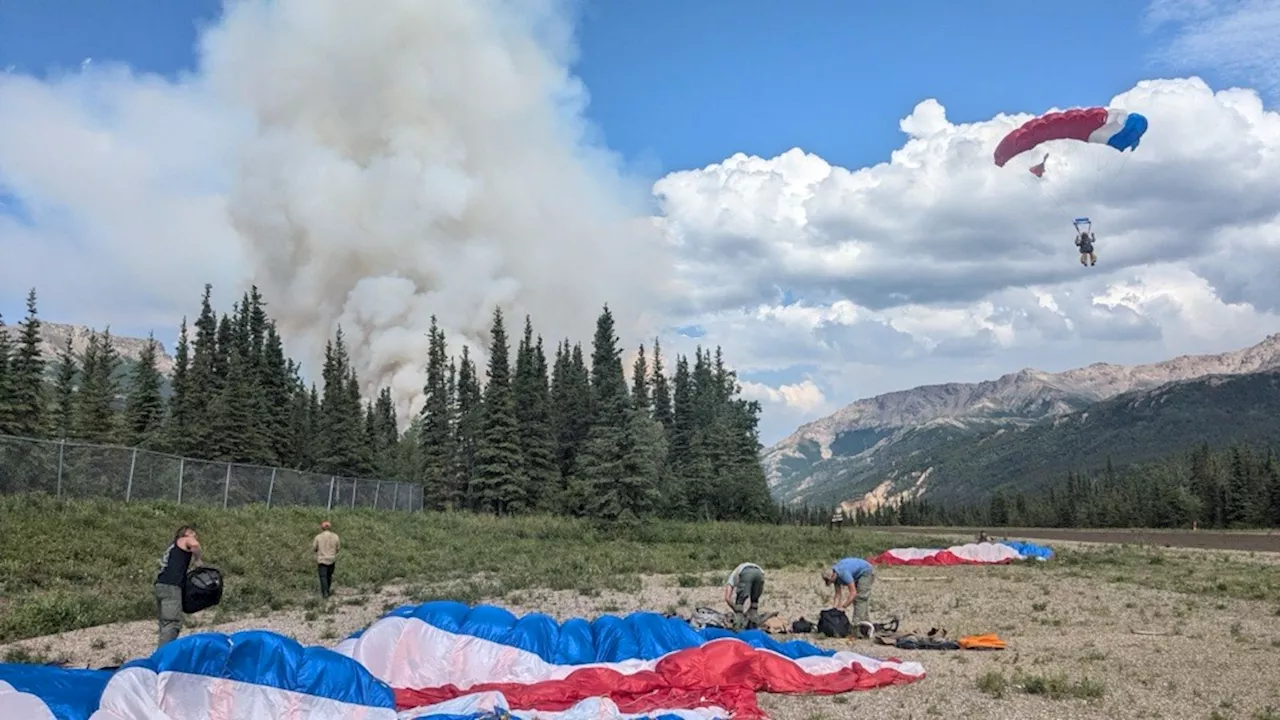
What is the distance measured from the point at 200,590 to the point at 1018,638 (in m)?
12.5

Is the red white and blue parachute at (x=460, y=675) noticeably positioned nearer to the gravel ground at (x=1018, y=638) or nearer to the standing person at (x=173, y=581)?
the gravel ground at (x=1018, y=638)

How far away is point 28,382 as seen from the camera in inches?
2414

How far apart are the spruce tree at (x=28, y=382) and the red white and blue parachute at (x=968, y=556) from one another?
56.2 m

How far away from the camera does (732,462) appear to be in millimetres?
76188

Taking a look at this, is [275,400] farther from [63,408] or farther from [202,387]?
[63,408]

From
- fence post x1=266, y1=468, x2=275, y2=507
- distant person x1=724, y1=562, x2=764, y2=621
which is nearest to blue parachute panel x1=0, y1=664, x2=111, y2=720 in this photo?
distant person x1=724, y1=562, x2=764, y2=621

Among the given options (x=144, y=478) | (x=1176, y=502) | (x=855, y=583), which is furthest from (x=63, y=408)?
(x=1176, y=502)

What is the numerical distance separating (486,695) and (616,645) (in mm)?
2267

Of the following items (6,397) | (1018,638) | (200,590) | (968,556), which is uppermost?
(6,397)

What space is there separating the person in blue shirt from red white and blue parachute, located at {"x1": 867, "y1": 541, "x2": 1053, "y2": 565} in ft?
64.1

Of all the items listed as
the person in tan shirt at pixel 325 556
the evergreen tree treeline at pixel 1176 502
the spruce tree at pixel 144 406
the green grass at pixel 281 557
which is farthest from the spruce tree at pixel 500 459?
the evergreen tree treeline at pixel 1176 502

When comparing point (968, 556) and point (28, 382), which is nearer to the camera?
point (968, 556)

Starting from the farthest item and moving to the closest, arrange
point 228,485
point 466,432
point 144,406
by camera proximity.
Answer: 1. point 466,432
2. point 144,406
3. point 228,485

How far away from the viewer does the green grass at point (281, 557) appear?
1744cm
